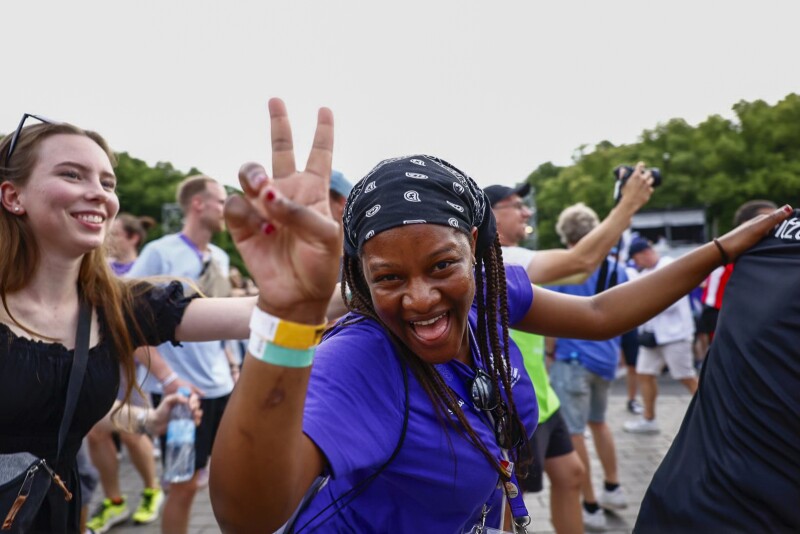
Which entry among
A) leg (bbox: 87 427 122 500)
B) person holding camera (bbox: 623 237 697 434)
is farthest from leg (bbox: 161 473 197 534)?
person holding camera (bbox: 623 237 697 434)

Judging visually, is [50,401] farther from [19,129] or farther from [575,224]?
[575,224]

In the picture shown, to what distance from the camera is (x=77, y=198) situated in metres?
2.12

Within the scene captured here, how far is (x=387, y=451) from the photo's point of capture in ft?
4.87

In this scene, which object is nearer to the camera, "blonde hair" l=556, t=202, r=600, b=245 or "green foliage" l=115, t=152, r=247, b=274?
"blonde hair" l=556, t=202, r=600, b=245

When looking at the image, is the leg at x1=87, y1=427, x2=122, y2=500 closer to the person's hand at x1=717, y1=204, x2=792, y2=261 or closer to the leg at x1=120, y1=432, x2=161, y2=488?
the leg at x1=120, y1=432, x2=161, y2=488

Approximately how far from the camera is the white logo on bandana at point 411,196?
1.58 meters

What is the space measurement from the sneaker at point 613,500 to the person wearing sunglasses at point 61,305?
365 centimetres

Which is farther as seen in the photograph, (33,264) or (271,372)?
(33,264)

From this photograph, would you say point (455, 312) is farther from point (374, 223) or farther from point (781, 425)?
point (781, 425)

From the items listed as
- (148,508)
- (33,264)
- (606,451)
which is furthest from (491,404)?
(148,508)

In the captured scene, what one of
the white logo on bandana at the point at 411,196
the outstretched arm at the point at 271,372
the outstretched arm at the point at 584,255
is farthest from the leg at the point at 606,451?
the outstretched arm at the point at 271,372

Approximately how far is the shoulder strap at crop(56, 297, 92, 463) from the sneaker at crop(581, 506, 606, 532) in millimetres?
3635

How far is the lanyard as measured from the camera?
5.76 feet

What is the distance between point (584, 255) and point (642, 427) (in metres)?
4.36
